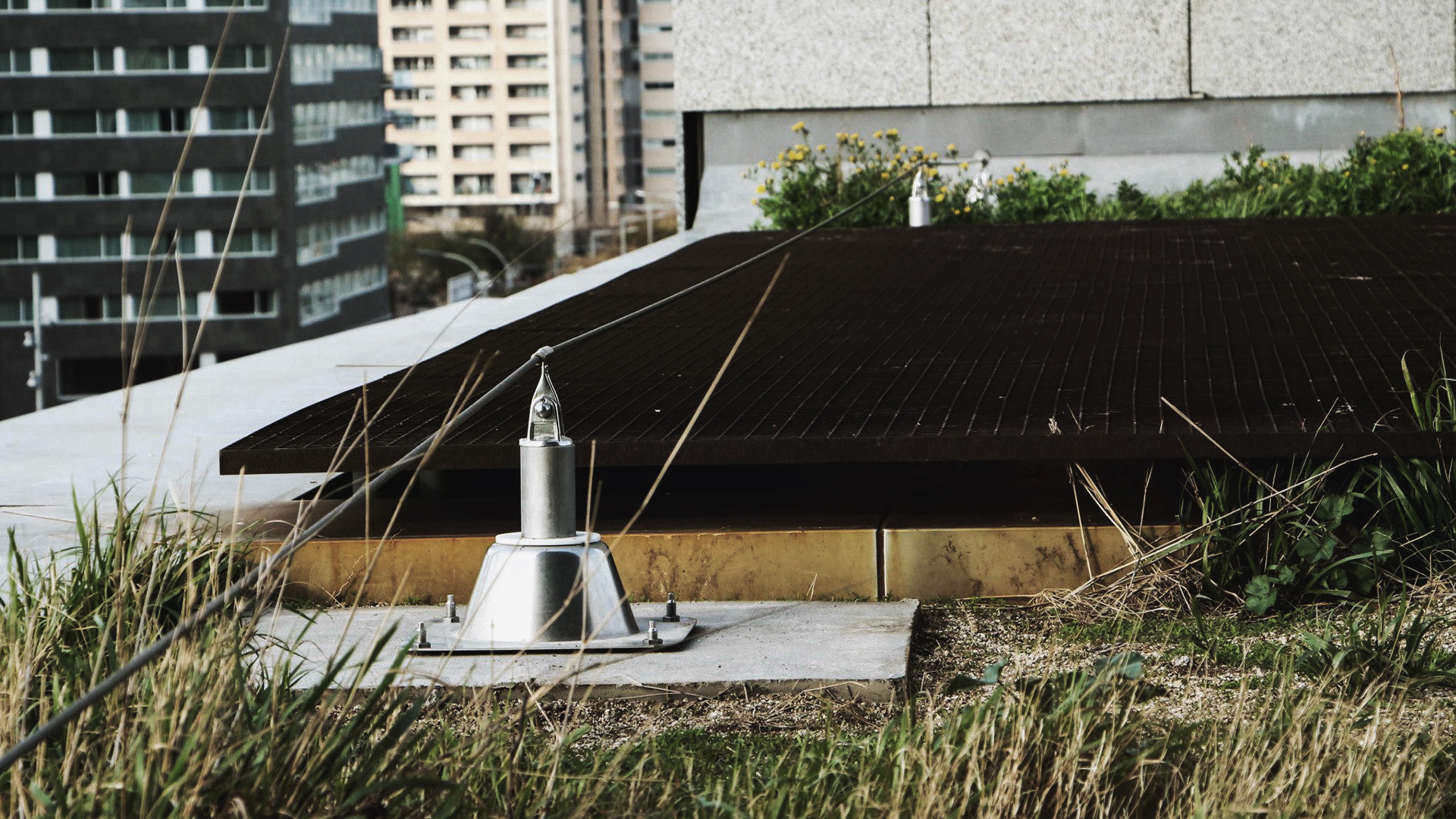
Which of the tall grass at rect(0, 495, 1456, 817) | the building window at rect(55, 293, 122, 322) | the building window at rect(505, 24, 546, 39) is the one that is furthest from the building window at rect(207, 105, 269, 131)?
the tall grass at rect(0, 495, 1456, 817)

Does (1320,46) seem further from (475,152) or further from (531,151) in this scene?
(475,152)

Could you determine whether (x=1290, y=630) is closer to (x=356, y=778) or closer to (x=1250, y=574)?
(x=1250, y=574)

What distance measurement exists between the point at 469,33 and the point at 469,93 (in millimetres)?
5057

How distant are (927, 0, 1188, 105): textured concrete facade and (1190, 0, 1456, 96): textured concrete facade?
25 cm

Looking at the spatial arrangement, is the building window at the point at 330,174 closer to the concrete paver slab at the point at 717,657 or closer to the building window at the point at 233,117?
the building window at the point at 233,117

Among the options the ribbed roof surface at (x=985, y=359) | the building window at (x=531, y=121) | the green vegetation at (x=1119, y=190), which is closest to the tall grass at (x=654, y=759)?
the ribbed roof surface at (x=985, y=359)

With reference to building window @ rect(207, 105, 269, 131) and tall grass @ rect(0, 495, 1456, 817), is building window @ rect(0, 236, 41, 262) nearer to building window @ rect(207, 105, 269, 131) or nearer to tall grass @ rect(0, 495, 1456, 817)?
building window @ rect(207, 105, 269, 131)

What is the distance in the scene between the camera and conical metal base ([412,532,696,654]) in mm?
3502

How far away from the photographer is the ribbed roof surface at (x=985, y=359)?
3.99 metres

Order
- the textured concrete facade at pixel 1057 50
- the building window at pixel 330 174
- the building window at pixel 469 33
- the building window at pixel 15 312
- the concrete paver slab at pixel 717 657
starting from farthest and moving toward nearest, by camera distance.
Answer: the building window at pixel 469 33, the building window at pixel 330 174, the building window at pixel 15 312, the textured concrete facade at pixel 1057 50, the concrete paver slab at pixel 717 657

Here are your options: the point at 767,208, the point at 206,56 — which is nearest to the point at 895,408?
the point at 767,208

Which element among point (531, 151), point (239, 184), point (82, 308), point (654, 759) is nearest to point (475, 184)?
point (531, 151)

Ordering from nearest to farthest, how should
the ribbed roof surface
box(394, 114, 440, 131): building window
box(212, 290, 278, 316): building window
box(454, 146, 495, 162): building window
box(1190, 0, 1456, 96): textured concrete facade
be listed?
the ribbed roof surface
box(1190, 0, 1456, 96): textured concrete facade
box(212, 290, 278, 316): building window
box(454, 146, 495, 162): building window
box(394, 114, 440, 131): building window

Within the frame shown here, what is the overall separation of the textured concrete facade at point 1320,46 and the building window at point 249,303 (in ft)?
283
